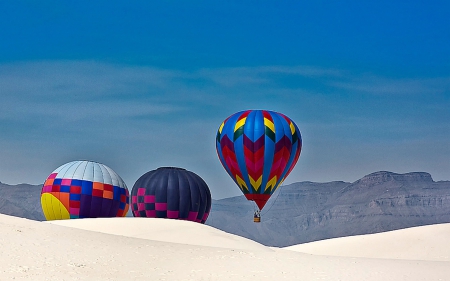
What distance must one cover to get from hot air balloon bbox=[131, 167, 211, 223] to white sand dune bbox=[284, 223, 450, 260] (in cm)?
807

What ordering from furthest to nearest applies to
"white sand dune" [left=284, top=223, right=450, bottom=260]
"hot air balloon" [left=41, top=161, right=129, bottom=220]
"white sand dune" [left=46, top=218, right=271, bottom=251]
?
"hot air balloon" [left=41, top=161, right=129, bottom=220] → "white sand dune" [left=284, top=223, right=450, bottom=260] → "white sand dune" [left=46, top=218, right=271, bottom=251]

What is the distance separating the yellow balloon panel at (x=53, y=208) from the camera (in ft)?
175

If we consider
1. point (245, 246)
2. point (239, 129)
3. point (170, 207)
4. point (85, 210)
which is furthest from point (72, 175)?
point (245, 246)

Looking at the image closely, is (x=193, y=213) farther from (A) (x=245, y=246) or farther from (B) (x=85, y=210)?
(A) (x=245, y=246)

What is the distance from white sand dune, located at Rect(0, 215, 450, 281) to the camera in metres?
24.7

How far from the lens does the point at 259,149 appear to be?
2066 inches

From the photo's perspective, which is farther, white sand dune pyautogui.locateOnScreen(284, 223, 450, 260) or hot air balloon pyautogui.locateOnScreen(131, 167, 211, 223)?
hot air balloon pyautogui.locateOnScreen(131, 167, 211, 223)

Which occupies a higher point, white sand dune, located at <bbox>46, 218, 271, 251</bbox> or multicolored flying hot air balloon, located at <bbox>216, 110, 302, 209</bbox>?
multicolored flying hot air balloon, located at <bbox>216, 110, 302, 209</bbox>

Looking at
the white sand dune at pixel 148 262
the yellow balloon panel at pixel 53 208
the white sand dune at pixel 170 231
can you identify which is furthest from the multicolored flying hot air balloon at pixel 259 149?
the white sand dune at pixel 148 262

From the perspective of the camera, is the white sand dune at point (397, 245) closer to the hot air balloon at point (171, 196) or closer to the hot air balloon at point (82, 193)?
the hot air balloon at point (171, 196)

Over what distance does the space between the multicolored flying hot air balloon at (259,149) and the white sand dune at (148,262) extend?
20.5 meters

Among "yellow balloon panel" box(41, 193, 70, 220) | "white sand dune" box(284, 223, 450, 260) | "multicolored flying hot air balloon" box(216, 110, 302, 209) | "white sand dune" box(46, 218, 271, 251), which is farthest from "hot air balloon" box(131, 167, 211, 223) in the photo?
"white sand dune" box(46, 218, 271, 251)

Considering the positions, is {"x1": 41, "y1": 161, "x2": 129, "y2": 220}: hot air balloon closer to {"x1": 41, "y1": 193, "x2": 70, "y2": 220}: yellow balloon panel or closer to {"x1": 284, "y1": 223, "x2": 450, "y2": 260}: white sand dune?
{"x1": 41, "y1": 193, "x2": 70, "y2": 220}: yellow balloon panel

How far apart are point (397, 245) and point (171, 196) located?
1618 centimetres
